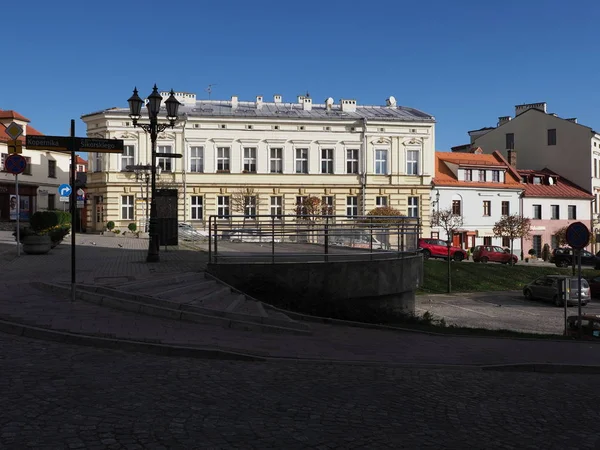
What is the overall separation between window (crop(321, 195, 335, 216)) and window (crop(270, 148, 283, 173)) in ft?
14.9

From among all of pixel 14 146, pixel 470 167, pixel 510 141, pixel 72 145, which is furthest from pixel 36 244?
pixel 510 141

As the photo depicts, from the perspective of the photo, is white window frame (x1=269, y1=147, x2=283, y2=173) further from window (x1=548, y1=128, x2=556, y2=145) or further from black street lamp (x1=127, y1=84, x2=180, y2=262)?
black street lamp (x1=127, y1=84, x2=180, y2=262)

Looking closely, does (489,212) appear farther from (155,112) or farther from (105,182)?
(155,112)

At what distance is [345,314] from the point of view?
47.8ft

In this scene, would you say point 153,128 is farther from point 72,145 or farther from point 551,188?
point 551,188

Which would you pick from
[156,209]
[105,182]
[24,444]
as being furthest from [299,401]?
[105,182]

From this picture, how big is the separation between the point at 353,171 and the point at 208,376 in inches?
1871

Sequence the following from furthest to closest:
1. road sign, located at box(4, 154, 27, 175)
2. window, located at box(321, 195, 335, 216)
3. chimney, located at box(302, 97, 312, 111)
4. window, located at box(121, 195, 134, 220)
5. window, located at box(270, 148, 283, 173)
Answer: chimney, located at box(302, 97, 312, 111)
window, located at box(270, 148, 283, 173)
window, located at box(321, 195, 335, 216)
window, located at box(121, 195, 134, 220)
road sign, located at box(4, 154, 27, 175)

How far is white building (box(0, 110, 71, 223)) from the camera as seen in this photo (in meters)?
53.0

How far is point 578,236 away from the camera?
15008 mm

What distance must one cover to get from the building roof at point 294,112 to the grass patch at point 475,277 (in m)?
18.6

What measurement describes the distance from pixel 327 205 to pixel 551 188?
25587 millimetres

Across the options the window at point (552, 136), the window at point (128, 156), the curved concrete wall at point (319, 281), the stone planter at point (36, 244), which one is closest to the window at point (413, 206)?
the window at point (552, 136)

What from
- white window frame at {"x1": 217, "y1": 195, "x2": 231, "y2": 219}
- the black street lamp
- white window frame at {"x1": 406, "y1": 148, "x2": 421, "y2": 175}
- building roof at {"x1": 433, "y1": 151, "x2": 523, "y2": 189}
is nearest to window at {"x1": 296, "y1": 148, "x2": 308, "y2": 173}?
white window frame at {"x1": 217, "y1": 195, "x2": 231, "y2": 219}
